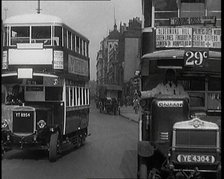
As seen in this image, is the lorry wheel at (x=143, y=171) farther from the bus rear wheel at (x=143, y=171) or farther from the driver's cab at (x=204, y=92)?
the driver's cab at (x=204, y=92)

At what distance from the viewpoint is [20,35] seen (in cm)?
1152

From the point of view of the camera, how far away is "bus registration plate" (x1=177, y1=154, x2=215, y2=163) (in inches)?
258

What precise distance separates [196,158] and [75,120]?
7433 millimetres

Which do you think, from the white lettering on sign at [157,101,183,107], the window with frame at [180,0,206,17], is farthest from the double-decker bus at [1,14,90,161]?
the white lettering on sign at [157,101,183,107]

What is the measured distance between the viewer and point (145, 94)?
8.05 metres

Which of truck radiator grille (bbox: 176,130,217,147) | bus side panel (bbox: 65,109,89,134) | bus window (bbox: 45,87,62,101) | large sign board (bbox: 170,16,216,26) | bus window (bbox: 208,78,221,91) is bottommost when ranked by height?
bus side panel (bbox: 65,109,89,134)

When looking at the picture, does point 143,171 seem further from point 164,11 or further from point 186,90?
point 164,11

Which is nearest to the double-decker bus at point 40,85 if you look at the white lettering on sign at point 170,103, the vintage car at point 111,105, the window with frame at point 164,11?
the window with frame at point 164,11

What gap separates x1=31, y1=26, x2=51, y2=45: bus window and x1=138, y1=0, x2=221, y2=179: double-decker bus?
3.06m

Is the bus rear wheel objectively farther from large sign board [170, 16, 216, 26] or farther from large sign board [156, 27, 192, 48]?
large sign board [170, 16, 216, 26]

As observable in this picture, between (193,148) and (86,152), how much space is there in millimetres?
6935

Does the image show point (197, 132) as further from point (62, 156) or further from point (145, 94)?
point (62, 156)

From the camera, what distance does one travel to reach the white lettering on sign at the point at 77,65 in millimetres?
12709

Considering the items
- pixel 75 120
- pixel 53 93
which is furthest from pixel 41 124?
pixel 75 120
